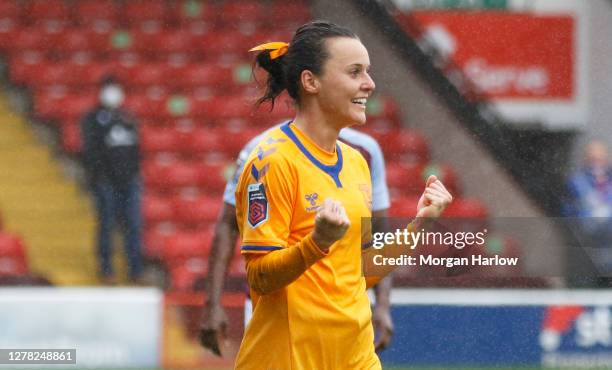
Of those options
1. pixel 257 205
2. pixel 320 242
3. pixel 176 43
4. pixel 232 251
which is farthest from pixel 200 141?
Result: pixel 320 242

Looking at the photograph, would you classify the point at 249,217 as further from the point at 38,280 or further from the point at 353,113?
the point at 38,280

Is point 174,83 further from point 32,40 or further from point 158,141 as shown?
point 32,40

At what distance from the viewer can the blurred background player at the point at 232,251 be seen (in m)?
4.39

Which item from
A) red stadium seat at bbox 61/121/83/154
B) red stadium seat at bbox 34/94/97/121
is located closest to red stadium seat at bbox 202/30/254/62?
red stadium seat at bbox 34/94/97/121

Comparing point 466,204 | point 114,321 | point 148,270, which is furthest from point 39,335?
point 466,204

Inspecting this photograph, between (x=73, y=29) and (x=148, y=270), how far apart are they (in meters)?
2.38

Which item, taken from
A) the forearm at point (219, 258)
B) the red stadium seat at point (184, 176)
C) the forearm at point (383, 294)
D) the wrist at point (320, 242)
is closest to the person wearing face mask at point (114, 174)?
the red stadium seat at point (184, 176)

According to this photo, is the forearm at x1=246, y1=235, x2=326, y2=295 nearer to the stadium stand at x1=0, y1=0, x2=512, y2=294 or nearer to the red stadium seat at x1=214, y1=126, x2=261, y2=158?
the stadium stand at x1=0, y1=0, x2=512, y2=294

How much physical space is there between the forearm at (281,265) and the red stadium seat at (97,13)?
6.67 meters

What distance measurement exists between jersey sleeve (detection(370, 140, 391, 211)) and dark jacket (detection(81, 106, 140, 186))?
3.56m

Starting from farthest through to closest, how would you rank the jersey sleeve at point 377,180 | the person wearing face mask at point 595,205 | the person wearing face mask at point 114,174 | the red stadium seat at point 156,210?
the red stadium seat at point 156,210 → the person wearing face mask at point 114,174 → the person wearing face mask at point 595,205 → the jersey sleeve at point 377,180

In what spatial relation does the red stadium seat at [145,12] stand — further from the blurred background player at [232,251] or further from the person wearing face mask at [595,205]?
the blurred background player at [232,251]

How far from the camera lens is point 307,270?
10.3 ft

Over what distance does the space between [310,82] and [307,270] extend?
46 centimetres
